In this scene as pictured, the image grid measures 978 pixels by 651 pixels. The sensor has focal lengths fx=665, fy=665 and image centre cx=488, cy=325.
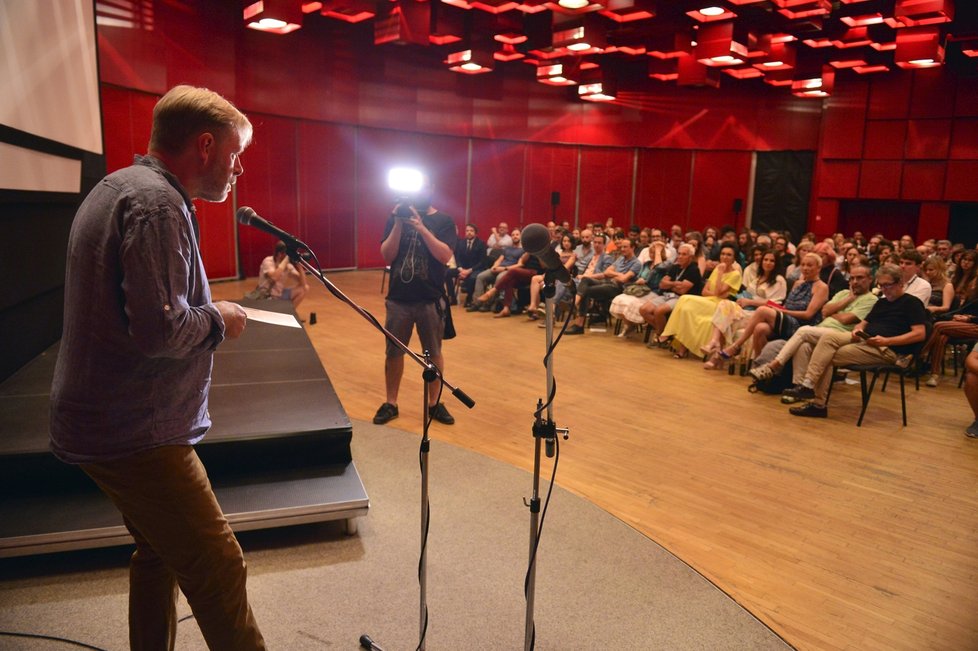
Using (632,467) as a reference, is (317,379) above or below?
above

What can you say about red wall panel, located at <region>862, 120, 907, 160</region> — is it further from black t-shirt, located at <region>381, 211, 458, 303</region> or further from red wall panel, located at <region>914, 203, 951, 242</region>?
black t-shirt, located at <region>381, 211, 458, 303</region>

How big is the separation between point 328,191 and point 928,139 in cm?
1106

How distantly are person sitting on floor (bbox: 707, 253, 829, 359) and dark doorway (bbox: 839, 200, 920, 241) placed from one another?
957cm

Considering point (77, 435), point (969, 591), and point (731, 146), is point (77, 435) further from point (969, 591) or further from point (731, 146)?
point (731, 146)

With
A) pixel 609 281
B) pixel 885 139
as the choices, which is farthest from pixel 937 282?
pixel 885 139

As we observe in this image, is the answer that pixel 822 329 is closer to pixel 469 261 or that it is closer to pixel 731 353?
pixel 731 353

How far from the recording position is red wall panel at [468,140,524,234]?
13859 mm

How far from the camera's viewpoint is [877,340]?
15.0 ft

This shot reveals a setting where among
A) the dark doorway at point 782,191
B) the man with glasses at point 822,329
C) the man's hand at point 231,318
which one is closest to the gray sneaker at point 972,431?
the man with glasses at point 822,329

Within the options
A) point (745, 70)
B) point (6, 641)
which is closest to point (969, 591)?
point (6, 641)

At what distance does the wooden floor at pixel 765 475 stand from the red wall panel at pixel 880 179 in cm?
856

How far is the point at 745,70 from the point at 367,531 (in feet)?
39.4

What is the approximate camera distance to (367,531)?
111 inches

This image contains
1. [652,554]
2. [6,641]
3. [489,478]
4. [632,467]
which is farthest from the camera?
[632,467]
